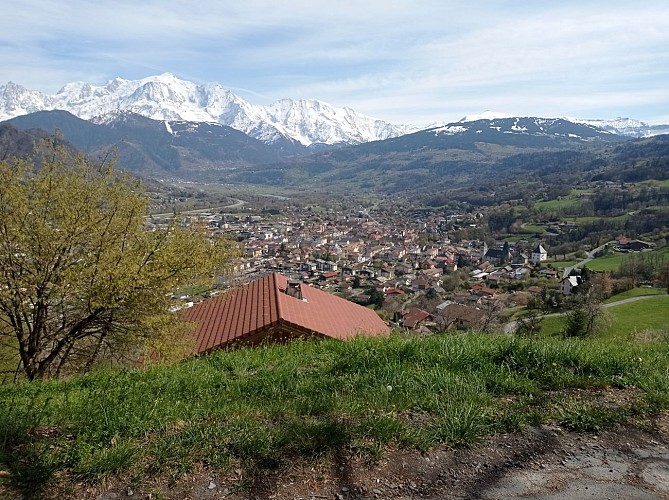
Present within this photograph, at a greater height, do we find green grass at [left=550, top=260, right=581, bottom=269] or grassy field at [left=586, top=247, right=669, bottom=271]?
grassy field at [left=586, top=247, right=669, bottom=271]

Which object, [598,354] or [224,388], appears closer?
[224,388]

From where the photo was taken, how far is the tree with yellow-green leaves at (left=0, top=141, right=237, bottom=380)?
9.47 metres

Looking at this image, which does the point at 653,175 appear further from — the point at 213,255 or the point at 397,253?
the point at 213,255

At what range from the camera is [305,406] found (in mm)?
4848

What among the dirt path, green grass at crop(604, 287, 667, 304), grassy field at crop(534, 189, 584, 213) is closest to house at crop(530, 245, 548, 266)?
green grass at crop(604, 287, 667, 304)

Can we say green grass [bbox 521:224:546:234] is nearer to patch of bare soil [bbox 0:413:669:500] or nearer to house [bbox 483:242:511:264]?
house [bbox 483:242:511:264]

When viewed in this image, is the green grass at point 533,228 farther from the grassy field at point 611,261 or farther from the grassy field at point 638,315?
the grassy field at point 638,315

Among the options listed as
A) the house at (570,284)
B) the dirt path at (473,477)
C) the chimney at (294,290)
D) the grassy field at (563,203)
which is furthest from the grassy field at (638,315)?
the grassy field at (563,203)

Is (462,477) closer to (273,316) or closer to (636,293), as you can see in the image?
(273,316)

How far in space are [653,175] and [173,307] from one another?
177114 millimetres

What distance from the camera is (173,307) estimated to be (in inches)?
432

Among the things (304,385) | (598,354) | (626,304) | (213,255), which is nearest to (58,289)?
(213,255)

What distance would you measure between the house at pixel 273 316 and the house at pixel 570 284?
43013 millimetres

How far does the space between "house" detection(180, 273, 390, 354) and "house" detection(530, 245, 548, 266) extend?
250ft
